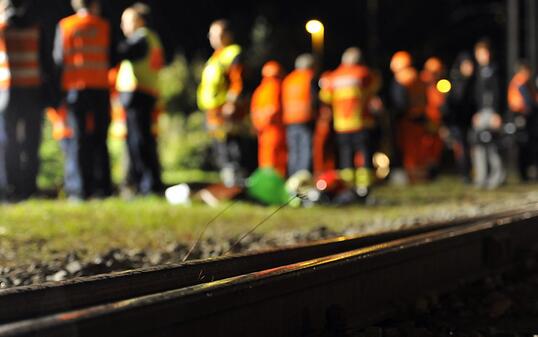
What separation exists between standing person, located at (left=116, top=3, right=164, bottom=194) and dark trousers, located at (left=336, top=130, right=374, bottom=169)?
3311mm

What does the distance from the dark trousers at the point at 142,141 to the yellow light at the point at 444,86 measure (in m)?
6.84

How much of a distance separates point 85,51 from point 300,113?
3.81 metres

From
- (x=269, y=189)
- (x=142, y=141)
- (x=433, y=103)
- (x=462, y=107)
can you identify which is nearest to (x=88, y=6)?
(x=142, y=141)

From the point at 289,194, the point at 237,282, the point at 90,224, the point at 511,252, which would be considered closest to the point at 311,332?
the point at 237,282

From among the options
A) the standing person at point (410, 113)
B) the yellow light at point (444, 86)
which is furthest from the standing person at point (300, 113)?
the yellow light at point (444, 86)

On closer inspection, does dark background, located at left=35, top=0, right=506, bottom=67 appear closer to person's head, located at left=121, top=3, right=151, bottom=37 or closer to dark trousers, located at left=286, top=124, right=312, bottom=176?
person's head, located at left=121, top=3, right=151, bottom=37

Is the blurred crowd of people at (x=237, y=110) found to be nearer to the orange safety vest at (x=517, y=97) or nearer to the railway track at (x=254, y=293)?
the orange safety vest at (x=517, y=97)

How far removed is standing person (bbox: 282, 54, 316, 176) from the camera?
12.0m

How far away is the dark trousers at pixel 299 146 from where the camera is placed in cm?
1198

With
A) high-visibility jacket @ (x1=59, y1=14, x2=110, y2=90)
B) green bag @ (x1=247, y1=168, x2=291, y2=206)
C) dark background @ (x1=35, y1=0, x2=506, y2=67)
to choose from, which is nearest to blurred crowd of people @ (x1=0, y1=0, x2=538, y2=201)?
high-visibility jacket @ (x1=59, y1=14, x2=110, y2=90)

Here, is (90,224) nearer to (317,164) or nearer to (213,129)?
(213,129)

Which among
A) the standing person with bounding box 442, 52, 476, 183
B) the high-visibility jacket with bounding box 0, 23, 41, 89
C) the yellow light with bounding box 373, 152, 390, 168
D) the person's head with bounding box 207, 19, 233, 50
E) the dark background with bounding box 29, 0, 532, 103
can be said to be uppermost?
the dark background with bounding box 29, 0, 532, 103

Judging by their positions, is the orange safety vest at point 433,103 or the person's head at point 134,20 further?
the orange safety vest at point 433,103

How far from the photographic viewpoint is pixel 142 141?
10.2 metres
